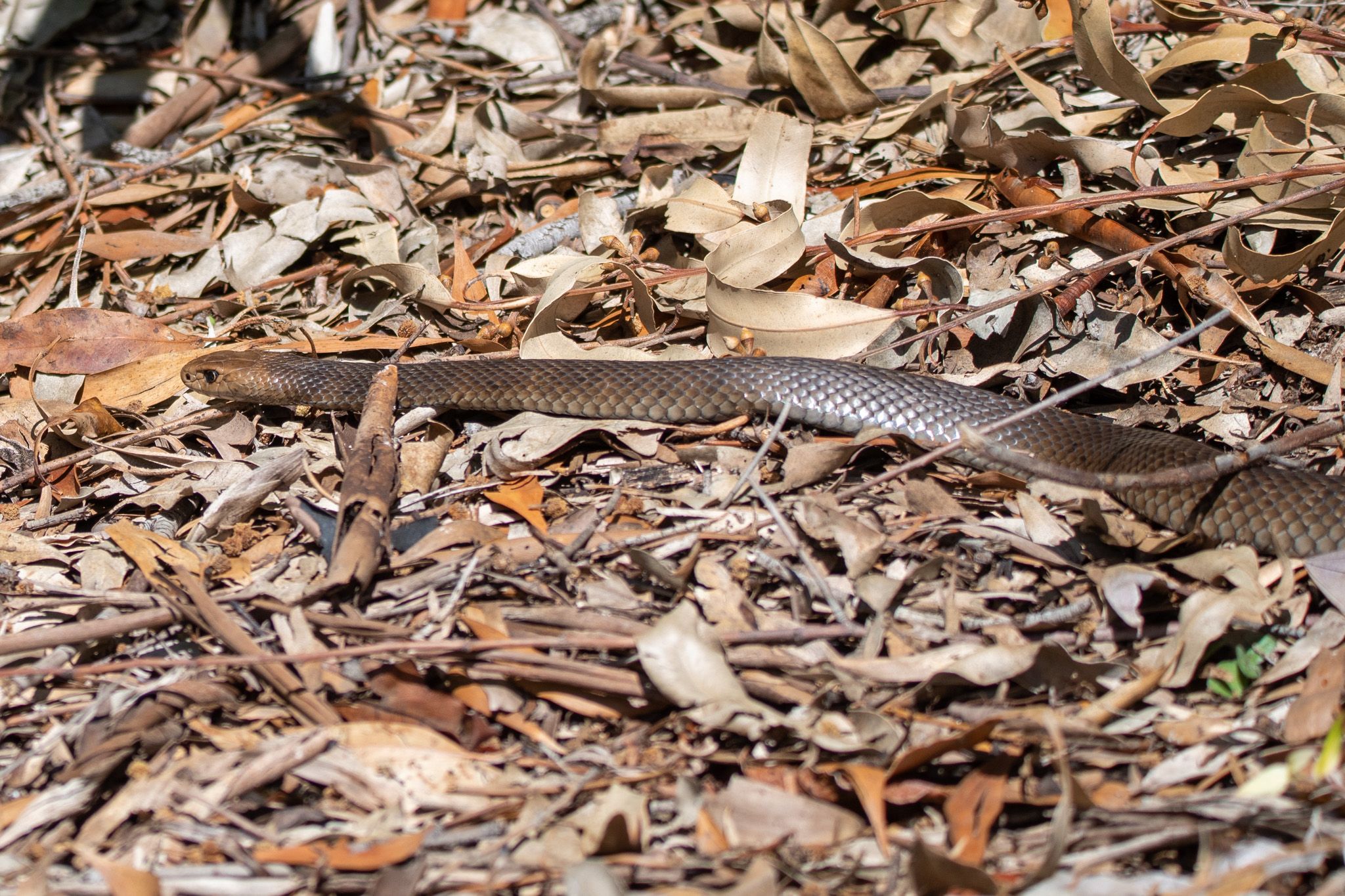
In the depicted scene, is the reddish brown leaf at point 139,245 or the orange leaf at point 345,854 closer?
the orange leaf at point 345,854

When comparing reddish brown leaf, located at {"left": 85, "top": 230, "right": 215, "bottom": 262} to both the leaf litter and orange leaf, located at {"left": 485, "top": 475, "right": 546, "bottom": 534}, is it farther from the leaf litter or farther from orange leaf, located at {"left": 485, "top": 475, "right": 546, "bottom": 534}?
orange leaf, located at {"left": 485, "top": 475, "right": 546, "bottom": 534}

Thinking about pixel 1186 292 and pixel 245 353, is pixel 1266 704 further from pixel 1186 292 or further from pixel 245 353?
pixel 245 353

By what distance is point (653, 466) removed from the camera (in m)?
4.10

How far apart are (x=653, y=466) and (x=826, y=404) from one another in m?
0.73

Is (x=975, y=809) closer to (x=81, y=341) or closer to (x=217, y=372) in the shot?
(x=217, y=372)

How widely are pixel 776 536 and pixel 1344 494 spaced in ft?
6.11

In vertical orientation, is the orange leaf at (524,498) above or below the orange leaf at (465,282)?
below

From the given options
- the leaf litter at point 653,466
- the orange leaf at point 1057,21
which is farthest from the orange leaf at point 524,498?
the orange leaf at point 1057,21

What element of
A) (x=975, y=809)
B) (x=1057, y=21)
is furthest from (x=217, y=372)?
(x=1057, y=21)

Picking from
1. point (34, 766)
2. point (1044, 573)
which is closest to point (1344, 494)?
point (1044, 573)

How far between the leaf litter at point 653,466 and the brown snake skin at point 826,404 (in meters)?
0.14

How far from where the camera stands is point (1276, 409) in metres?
4.16

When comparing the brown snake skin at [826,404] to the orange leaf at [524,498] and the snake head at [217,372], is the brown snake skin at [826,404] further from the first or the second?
the orange leaf at [524,498]

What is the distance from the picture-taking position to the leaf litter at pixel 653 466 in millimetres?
2883
